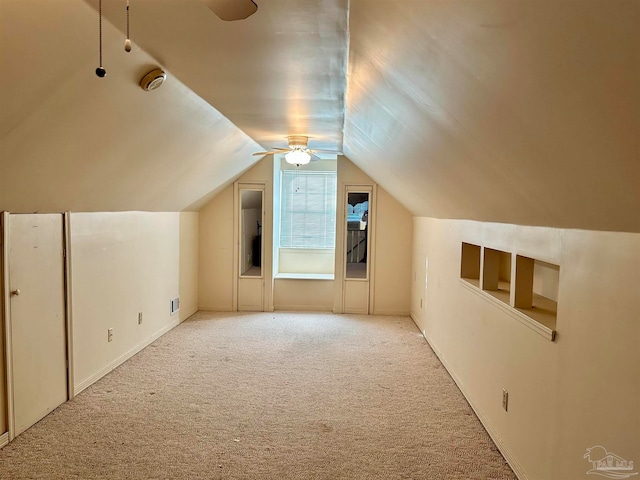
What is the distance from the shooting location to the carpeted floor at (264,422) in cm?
233

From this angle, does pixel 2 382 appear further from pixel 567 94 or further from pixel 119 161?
pixel 567 94

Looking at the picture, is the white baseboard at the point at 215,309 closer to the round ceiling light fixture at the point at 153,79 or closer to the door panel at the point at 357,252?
the door panel at the point at 357,252

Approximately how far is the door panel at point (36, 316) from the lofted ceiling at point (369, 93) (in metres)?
0.19

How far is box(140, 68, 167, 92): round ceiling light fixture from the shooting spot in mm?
2277

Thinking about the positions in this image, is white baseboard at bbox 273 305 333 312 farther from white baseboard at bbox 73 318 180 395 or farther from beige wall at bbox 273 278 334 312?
white baseboard at bbox 73 318 180 395

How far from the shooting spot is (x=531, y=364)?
7.13 feet

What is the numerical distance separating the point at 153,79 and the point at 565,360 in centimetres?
251

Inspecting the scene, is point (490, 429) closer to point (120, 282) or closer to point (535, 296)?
point (535, 296)

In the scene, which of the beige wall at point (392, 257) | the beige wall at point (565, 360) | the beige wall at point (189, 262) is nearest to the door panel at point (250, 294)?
the beige wall at point (189, 262)

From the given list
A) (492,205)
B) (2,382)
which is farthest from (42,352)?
(492,205)

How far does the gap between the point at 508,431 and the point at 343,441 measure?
3.25ft

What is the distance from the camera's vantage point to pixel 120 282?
3820mm

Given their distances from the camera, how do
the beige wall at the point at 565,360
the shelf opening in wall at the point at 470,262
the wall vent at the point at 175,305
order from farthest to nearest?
the wall vent at the point at 175,305 < the shelf opening in wall at the point at 470,262 < the beige wall at the point at 565,360

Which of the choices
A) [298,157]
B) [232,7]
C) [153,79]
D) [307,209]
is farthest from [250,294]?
[232,7]
